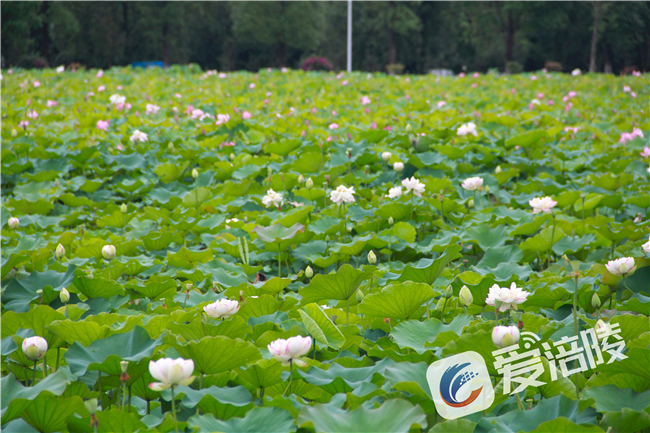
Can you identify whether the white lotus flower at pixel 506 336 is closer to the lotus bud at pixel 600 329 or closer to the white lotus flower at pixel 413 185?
the lotus bud at pixel 600 329

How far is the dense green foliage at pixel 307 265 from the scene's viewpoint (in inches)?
40.4

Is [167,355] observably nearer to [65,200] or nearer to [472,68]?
[65,200]

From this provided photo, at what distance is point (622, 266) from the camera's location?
1.41m

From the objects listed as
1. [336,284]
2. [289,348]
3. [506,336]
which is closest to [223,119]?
[336,284]

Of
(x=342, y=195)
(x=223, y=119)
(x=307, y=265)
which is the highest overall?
(x=223, y=119)

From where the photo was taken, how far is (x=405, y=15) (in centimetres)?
2348

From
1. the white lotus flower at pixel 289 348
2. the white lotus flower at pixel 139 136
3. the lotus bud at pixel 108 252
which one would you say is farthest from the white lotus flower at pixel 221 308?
the white lotus flower at pixel 139 136

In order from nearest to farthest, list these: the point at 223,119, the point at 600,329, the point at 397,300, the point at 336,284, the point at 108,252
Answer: the point at 600,329 → the point at 397,300 → the point at 336,284 → the point at 108,252 → the point at 223,119

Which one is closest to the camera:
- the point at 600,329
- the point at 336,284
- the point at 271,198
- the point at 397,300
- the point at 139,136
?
the point at 600,329

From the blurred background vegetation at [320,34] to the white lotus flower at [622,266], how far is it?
13099 mm

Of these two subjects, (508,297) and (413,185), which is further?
(413,185)

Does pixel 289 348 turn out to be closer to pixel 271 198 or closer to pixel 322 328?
pixel 322 328

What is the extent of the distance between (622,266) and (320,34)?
24.5 m

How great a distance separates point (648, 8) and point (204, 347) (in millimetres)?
12993
